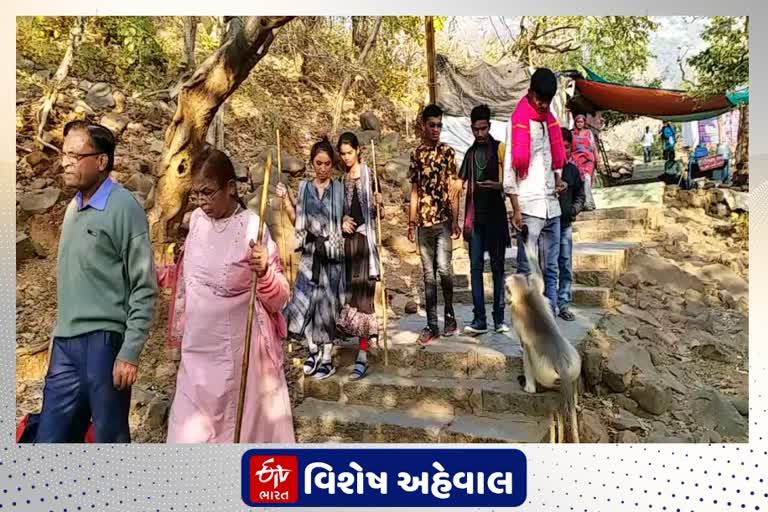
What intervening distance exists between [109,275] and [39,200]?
62cm

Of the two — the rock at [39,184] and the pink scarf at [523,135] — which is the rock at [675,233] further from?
the rock at [39,184]

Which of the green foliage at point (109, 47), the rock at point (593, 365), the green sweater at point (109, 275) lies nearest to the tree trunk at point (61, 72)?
the green foliage at point (109, 47)

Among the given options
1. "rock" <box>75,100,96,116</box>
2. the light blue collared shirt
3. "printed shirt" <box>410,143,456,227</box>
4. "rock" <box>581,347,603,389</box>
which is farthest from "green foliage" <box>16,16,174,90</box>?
"rock" <box>581,347,603,389</box>

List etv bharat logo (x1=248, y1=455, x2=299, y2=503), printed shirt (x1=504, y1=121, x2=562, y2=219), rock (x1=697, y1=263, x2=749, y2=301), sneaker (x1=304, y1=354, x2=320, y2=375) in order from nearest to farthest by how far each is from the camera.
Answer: etv bharat logo (x1=248, y1=455, x2=299, y2=503), rock (x1=697, y1=263, x2=749, y2=301), printed shirt (x1=504, y1=121, x2=562, y2=219), sneaker (x1=304, y1=354, x2=320, y2=375)

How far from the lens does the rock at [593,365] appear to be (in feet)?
11.8

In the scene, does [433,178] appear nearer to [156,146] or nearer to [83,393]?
[156,146]

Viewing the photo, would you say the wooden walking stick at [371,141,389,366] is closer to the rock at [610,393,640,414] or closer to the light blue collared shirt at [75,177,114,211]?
the rock at [610,393,640,414]

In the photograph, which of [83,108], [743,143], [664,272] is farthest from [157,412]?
[743,143]

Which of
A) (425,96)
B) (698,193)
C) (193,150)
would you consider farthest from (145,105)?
(698,193)

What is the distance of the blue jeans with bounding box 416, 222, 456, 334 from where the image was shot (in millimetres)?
3713

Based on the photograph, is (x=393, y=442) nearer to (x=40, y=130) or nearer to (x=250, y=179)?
(x=250, y=179)

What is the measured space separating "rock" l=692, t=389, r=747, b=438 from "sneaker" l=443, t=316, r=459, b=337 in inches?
53.0

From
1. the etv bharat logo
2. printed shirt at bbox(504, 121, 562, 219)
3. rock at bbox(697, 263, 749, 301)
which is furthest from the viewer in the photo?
printed shirt at bbox(504, 121, 562, 219)

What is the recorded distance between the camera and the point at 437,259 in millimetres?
3727
